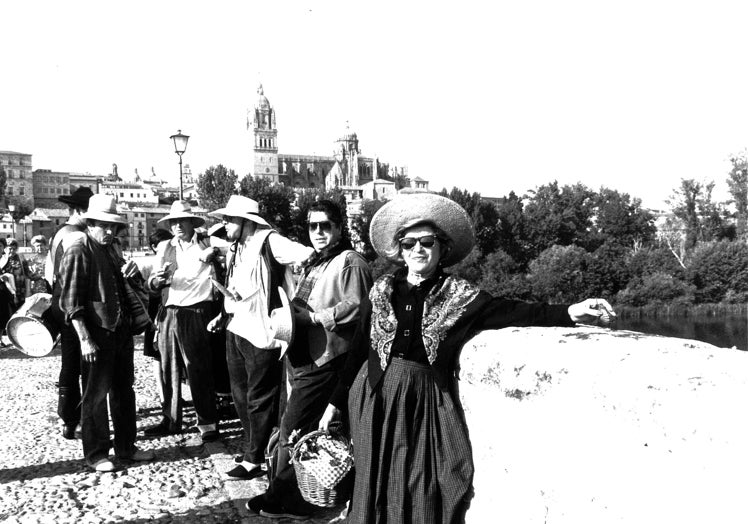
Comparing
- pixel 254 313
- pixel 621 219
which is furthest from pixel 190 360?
pixel 621 219

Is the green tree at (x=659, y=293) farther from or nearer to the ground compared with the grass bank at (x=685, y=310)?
farther from the ground

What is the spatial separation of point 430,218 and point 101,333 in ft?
8.98

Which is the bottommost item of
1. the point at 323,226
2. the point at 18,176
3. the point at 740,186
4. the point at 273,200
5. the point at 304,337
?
the point at 304,337

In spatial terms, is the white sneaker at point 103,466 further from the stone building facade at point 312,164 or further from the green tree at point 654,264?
the stone building facade at point 312,164

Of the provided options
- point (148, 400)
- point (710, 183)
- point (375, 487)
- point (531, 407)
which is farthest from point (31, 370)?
point (710, 183)

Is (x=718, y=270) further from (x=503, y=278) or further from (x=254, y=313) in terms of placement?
(x=254, y=313)

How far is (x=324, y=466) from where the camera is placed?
2.87 meters

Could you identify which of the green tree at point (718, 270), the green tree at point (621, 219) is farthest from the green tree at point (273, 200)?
the green tree at point (718, 270)

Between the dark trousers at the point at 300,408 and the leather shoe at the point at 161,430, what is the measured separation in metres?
2.09

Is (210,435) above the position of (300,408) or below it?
below

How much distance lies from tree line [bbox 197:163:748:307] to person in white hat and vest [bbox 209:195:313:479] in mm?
36948

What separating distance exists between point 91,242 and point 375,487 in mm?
2905

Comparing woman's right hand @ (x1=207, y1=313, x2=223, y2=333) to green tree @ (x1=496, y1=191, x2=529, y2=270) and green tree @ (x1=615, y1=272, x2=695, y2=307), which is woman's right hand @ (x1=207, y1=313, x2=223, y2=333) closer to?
green tree @ (x1=615, y1=272, x2=695, y2=307)

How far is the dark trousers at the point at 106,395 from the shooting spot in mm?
4426
